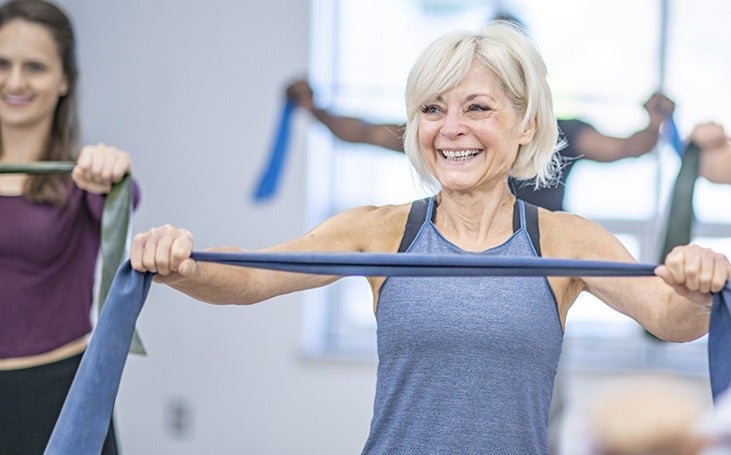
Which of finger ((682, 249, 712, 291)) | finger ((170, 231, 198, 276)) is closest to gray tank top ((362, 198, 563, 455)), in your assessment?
finger ((682, 249, 712, 291))

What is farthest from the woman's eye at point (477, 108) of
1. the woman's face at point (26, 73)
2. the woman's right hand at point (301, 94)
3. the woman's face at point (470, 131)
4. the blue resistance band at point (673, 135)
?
the woman's right hand at point (301, 94)

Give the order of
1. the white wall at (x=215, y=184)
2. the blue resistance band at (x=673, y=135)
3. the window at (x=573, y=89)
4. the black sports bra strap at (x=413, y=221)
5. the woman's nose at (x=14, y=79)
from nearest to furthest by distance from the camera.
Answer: the black sports bra strap at (x=413, y=221) → the woman's nose at (x=14, y=79) → the blue resistance band at (x=673, y=135) → the white wall at (x=215, y=184) → the window at (x=573, y=89)

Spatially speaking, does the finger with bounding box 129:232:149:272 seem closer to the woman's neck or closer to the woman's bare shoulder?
the woman's bare shoulder

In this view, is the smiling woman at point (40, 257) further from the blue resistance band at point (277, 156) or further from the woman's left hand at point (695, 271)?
the blue resistance band at point (277, 156)

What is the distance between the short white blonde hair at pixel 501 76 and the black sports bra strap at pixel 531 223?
8cm

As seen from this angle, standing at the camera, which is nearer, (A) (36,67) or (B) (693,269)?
(B) (693,269)

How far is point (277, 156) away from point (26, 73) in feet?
6.47

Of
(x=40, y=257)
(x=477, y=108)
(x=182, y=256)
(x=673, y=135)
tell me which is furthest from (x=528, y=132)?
(x=673, y=135)

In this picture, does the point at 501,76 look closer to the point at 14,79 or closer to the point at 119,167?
the point at 119,167

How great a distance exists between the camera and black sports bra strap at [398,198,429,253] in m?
2.12

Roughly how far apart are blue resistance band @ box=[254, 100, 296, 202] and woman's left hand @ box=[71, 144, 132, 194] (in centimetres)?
199

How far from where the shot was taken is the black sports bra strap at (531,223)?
2100 mm

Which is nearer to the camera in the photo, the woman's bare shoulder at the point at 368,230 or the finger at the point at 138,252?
the finger at the point at 138,252

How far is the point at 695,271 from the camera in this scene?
6.29ft
